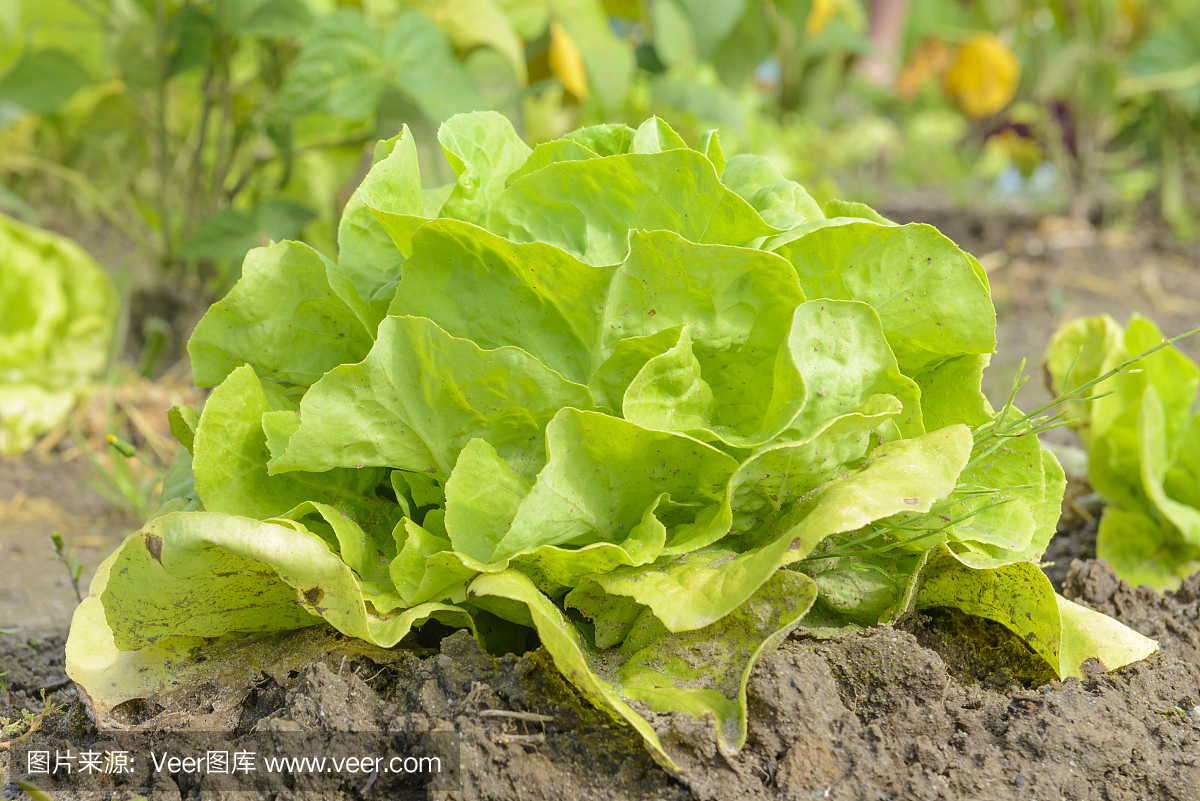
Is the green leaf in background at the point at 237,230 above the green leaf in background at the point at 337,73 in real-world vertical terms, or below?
below

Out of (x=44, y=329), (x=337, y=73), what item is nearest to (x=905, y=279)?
(x=337, y=73)

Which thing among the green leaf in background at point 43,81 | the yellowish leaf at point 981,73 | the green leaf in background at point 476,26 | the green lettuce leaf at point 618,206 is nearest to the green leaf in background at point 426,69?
the green leaf in background at point 476,26

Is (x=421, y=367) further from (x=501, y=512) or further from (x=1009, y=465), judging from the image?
(x=1009, y=465)

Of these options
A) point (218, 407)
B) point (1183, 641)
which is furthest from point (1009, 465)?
point (218, 407)

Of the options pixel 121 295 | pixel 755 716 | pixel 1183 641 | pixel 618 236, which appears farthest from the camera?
pixel 121 295

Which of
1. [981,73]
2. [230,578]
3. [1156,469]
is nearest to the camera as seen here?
[230,578]

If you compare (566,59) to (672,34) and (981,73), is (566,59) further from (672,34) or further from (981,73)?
(981,73)

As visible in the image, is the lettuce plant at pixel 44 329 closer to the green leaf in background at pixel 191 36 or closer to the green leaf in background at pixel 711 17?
the green leaf in background at pixel 191 36
